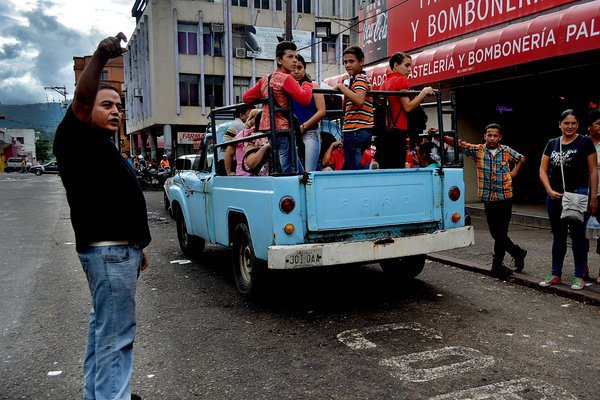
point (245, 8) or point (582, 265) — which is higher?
point (245, 8)

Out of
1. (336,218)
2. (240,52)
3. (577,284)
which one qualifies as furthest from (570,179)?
(240,52)

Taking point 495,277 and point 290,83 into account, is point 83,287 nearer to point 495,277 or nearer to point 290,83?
point 290,83

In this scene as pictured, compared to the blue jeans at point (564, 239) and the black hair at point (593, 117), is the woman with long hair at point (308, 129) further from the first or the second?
the black hair at point (593, 117)

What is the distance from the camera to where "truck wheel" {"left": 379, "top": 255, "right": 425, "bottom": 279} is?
634cm

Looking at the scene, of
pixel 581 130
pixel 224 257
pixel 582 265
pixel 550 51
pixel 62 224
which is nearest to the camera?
pixel 582 265

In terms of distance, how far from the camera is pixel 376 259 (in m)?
5.06

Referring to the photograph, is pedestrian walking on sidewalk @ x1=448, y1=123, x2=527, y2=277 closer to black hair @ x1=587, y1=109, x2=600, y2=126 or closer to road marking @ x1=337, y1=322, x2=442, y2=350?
black hair @ x1=587, y1=109, x2=600, y2=126

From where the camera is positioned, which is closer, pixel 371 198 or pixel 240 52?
pixel 371 198

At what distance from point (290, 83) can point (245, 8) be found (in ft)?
116

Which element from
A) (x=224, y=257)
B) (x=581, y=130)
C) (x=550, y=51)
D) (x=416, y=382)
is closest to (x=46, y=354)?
A: (x=416, y=382)

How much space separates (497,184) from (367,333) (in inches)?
117

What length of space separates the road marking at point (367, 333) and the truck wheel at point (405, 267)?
1.57 meters

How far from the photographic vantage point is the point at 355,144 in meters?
5.83

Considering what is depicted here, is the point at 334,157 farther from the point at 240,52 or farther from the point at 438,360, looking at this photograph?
the point at 240,52
